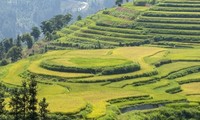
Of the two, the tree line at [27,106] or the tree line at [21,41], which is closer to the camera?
the tree line at [27,106]

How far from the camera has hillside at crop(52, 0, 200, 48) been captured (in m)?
141

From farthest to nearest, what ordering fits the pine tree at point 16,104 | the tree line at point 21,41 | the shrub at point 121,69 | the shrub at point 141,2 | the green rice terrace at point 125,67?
the shrub at point 141,2 < the tree line at point 21,41 < the shrub at point 121,69 < the green rice terrace at point 125,67 < the pine tree at point 16,104

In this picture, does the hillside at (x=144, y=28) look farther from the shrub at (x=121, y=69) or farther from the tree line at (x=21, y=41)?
the shrub at (x=121, y=69)

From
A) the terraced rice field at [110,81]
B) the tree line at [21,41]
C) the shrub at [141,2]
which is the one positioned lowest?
the tree line at [21,41]

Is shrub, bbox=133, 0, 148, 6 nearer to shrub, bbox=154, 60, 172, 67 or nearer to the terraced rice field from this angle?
the terraced rice field

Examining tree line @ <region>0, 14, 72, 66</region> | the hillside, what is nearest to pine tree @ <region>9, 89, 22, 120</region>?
the hillside

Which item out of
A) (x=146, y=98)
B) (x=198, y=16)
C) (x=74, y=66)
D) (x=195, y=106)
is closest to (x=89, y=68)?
(x=74, y=66)

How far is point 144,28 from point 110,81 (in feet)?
174

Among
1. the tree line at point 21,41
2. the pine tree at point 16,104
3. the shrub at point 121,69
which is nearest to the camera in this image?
the pine tree at point 16,104

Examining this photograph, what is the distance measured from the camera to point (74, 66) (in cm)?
10312

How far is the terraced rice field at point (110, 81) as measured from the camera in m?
83.4

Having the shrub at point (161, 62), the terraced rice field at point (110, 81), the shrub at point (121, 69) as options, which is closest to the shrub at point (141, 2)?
the terraced rice field at point (110, 81)

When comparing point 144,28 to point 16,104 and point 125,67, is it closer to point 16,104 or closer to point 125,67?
point 125,67

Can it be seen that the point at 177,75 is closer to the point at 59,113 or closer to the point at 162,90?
the point at 162,90
